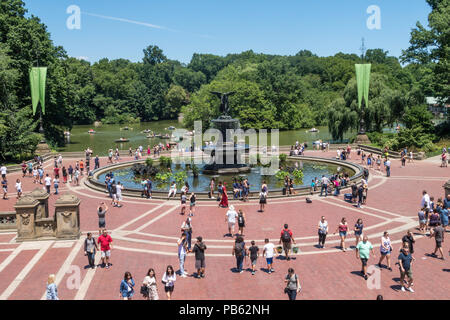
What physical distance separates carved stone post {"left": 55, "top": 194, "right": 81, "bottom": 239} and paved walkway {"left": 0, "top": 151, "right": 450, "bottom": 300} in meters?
0.41

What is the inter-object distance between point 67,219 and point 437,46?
49.7 meters

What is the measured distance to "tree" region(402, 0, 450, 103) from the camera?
4750 centimetres

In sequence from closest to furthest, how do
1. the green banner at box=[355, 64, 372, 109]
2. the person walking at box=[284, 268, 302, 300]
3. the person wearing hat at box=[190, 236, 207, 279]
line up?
1. the person walking at box=[284, 268, 302, 300]
2. the person wearing hat at box=[190, 236, 207, 279]
3. the green banner at box=[355, 64, 372, 109]

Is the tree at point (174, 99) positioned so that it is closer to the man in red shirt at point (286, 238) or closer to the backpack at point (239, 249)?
the man in red shirt at point (286, 238)

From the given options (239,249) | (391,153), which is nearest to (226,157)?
(391,153)

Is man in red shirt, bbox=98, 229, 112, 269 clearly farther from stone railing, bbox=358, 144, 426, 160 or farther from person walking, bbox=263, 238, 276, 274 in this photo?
stone railing, bbox=358, 144, 426, 160

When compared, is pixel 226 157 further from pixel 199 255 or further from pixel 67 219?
pixel 199 255

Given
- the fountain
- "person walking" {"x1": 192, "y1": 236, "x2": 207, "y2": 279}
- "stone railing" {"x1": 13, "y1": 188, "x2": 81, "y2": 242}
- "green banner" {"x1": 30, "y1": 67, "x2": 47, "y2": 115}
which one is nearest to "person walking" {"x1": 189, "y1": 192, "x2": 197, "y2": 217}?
"stone railing" {"x1": 13, "y1": 188, "x2": 81, "y2": 242}

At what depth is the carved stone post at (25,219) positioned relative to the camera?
17.4m

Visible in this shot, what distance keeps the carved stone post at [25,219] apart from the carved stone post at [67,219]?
1.00 metres

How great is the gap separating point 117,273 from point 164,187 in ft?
52.8

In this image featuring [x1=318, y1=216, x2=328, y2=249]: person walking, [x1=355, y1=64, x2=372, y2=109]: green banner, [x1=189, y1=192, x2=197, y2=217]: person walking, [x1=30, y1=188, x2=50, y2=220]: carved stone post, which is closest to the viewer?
[x1=318, y1=216, x2=328, y2=249]: person walking

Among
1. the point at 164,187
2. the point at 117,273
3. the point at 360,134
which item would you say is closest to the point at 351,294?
the point at 117,273
